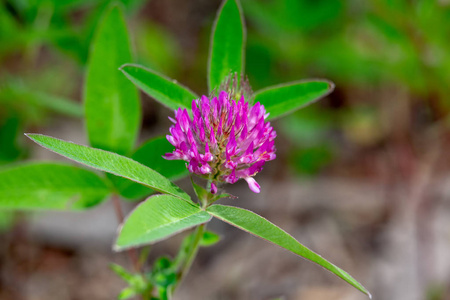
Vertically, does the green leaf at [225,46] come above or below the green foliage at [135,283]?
above

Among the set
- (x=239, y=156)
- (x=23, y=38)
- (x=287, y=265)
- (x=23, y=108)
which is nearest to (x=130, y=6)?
(x=23, y=38)

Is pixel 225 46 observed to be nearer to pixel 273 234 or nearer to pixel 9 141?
pixel 273 234

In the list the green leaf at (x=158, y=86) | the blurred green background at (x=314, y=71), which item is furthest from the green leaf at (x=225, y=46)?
the blurred green background at (x=314, y=71)

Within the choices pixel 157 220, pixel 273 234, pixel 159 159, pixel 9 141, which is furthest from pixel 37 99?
pixel 273 234

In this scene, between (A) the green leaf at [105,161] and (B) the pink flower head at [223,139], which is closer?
(A) the green leaf at [105,161]

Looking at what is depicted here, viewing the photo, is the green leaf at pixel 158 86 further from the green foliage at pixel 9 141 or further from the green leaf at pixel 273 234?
the green foliage at pixel 9 141

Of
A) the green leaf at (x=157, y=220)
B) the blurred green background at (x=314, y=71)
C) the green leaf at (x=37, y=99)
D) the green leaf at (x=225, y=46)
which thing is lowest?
the green leaf at (x=157, y=220)
